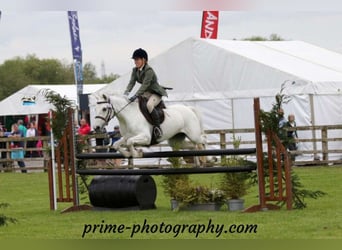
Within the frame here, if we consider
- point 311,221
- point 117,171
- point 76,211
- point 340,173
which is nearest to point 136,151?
point 117,171

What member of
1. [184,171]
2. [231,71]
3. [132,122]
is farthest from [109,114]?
[231,71]

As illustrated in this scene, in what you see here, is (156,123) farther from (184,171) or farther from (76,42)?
(76,42)

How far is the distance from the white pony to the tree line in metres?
65.3

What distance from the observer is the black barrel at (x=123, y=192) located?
1332cm

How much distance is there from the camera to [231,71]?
2559 centimetres

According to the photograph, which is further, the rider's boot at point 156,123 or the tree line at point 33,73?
the tree line at point 33,73

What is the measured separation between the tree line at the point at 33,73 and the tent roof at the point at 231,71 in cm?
5307

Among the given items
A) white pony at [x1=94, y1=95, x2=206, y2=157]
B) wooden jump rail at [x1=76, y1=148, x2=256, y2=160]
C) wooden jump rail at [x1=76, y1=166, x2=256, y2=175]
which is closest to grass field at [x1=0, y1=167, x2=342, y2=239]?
wooden jump rail at [x1=76, y1=166, x2=256, y2=175]

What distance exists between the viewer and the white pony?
42.7ft

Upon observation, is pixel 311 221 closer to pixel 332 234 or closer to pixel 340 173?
pixel 332 234

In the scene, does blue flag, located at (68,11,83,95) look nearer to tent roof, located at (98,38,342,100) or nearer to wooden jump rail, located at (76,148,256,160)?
tent roof, located at (98,38,342,100)

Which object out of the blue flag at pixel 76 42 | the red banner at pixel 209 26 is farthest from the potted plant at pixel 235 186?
the red banner at pixel 209 26

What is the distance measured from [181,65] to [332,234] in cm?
1691

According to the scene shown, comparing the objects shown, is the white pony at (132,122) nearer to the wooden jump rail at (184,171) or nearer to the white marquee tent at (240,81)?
the wooden jump rail at (184,171)
